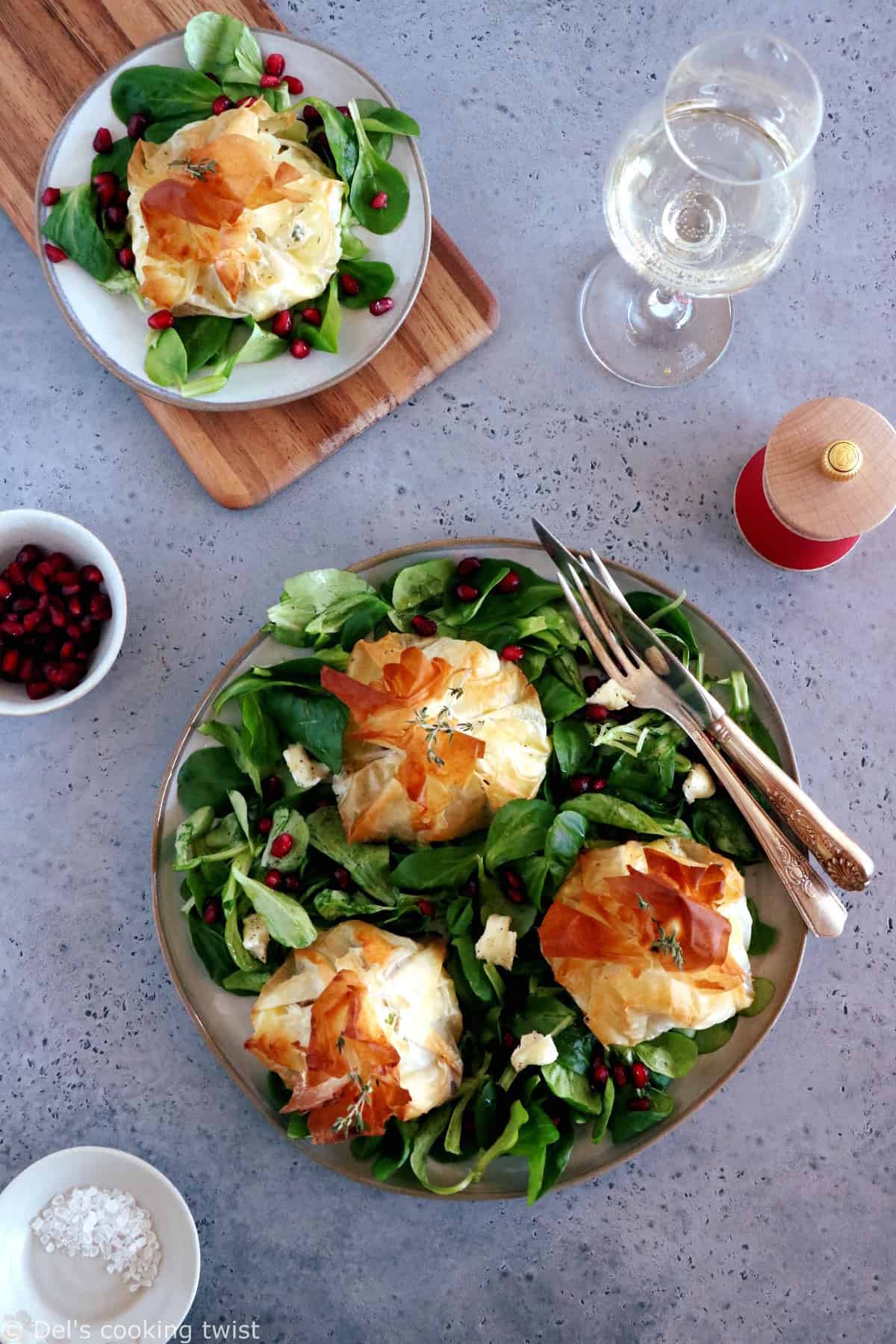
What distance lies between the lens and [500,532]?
1.63 meters

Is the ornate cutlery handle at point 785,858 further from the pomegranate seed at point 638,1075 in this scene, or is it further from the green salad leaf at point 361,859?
the green salad leaf at point 361,859

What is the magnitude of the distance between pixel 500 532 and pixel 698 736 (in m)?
0.43

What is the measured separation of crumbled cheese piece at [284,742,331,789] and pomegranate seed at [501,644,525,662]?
0.26 metres

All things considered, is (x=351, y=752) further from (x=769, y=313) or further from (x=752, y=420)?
(x=769, y=313)

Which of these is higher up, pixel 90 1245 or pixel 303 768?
pixel 303 768

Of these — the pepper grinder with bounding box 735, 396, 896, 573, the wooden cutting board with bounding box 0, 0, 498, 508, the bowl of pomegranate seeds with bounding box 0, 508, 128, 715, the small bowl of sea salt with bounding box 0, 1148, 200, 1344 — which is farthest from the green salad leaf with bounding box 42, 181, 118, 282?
the small bowl of sea salt with bounding box 0, 1148, 200, 1344

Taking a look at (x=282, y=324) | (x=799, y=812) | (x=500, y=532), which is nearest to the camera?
(x=799, y=812)

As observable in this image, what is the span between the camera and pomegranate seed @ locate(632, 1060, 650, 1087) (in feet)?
4.57

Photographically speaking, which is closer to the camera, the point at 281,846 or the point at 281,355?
the point at 281,846

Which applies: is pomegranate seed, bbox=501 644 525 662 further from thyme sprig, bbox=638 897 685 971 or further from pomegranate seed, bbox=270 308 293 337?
pomegranate seed, bbox=270 308 293 337

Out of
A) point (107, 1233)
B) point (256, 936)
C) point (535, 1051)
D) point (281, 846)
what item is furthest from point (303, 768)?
point (107, 1233)

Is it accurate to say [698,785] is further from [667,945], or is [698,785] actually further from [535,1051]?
[535,1051]

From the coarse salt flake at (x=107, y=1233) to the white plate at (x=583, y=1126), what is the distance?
27cm

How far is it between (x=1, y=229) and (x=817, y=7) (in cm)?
125
